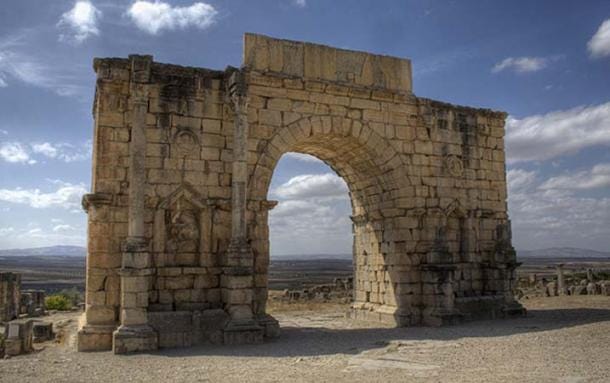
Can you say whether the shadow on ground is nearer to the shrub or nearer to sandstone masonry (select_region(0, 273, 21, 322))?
sandstone masonry (select_region(0, 273, 21, 322))

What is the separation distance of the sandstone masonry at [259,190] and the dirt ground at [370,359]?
83 cm

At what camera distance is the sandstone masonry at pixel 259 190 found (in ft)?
32.0

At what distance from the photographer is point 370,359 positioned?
8.03 metres

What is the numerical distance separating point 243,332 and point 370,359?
105 inches

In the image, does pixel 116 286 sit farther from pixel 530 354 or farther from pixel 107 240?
pixel 530 354

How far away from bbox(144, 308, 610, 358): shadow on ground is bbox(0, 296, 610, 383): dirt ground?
0.06 feet

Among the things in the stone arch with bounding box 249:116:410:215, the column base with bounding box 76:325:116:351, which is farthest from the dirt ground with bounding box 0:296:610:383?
the stone arch with bounding box 249:116:410:215

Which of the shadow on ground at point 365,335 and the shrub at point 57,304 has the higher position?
the shadow on ground at point 365,335

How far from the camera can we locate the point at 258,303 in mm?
10562

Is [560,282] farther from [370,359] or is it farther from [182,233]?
[182,233]

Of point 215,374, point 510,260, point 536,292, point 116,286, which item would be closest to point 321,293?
point 536,292

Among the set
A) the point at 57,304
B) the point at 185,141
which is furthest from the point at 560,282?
the point at 57,304

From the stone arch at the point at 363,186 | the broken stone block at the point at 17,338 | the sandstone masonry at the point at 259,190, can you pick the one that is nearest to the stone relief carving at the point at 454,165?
the sandstone masonry at the point at 259,190

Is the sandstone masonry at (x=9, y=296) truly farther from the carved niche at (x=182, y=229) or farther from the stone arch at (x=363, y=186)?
the stone arch at (x=363, y=186)
